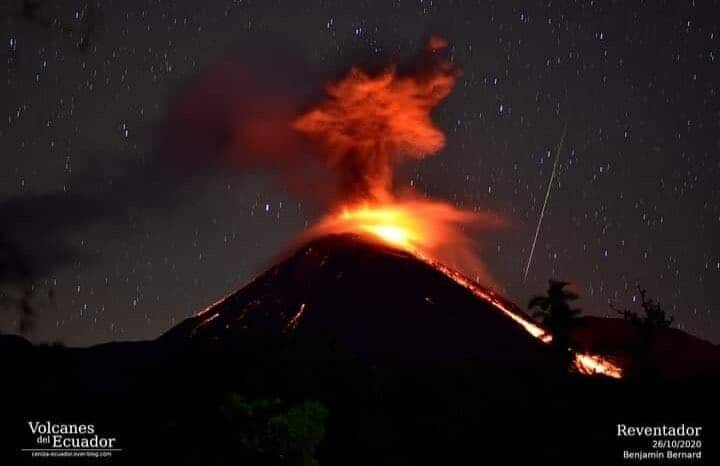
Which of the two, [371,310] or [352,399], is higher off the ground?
[371,310]

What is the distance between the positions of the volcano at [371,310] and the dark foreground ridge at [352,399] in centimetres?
59

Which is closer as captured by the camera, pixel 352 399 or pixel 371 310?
pixel 352 399

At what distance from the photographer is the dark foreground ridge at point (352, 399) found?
58.8 m

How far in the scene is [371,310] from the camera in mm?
138750

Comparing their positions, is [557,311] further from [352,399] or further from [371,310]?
[371,310]

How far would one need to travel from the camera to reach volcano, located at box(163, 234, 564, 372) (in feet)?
401

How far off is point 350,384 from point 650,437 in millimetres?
29686

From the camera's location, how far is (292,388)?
3049 inches

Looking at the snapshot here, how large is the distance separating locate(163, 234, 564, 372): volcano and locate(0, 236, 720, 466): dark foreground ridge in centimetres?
59

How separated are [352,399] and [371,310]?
2242 inches

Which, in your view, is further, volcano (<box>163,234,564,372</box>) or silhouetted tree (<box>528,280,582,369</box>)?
volcano (<box>163,234,564,372</box>)

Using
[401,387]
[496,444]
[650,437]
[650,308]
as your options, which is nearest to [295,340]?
[401,387]

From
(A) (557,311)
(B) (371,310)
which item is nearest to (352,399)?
(A) (557,311)

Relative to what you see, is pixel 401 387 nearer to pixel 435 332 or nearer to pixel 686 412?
pixel 686 412
